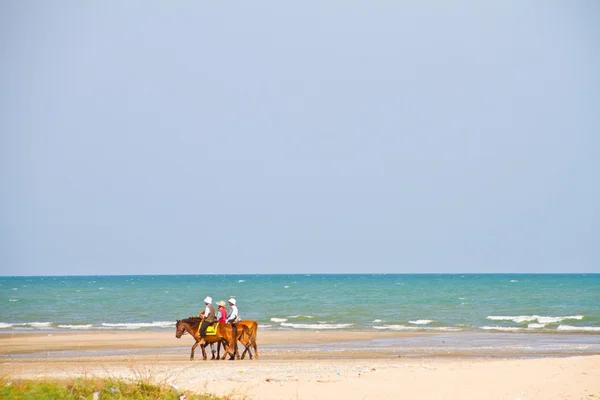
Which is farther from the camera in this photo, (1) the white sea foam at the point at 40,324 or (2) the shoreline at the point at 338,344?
(1) the white sea foam at the point at 40,324

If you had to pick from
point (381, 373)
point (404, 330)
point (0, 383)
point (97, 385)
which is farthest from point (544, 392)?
point (404, 330)

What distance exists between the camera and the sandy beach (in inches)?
600

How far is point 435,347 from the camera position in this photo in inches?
1075

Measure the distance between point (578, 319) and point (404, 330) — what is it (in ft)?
36.9

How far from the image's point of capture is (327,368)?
19.8 meters

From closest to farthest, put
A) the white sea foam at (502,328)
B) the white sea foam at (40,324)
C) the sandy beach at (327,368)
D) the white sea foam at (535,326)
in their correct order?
the sandy beach at (327,368) < the white sea foam at (502,328) < the white sea foam at (535,326) < the white sea foam at (40,324)

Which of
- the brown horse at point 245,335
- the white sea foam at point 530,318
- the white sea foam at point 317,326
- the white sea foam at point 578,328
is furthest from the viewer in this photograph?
the white sea foam at point 530,318

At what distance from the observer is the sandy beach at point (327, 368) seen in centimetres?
1525

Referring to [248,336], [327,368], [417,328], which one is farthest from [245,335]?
[417,328]

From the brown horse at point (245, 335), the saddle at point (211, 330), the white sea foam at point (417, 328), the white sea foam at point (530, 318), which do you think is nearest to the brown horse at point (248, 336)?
the brown horse at point (245, 335)

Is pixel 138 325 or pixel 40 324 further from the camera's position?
pixel 40 324

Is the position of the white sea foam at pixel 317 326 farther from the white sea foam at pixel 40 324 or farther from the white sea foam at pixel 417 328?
the white sea foam at pixel 40 324

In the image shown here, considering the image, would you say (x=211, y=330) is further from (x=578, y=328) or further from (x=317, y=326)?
(x=578, y=328)

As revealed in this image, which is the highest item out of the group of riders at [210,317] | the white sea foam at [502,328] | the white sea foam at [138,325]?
the group of riders at [210,317]
